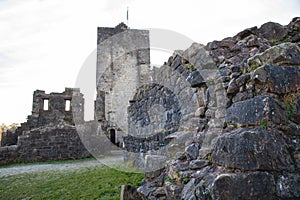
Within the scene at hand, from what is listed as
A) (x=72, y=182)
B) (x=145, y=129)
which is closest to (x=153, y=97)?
(x=145, y=129)

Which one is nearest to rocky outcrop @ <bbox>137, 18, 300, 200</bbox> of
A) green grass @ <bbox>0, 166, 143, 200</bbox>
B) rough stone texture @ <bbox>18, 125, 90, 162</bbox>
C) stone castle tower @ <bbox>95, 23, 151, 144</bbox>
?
green grass @ <bbox>0, 166, 143, 200</bbox>

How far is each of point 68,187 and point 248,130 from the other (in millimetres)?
4721

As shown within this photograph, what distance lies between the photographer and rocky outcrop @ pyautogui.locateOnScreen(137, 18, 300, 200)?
1855 mm

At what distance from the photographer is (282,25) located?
3127mm

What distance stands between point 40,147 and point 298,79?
11.7 meters

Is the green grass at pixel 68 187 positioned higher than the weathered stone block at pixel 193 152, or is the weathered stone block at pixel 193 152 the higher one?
the weathered stone block at pixel 193 152

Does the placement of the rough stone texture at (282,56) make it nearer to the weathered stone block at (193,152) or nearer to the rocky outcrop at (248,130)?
the rocky outcrop at (248,130)

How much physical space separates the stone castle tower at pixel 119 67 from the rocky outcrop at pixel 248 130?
1703 centimetres

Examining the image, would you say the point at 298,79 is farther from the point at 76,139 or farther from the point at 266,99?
the point at 76,139

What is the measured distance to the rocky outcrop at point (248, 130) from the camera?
1855 millimetres

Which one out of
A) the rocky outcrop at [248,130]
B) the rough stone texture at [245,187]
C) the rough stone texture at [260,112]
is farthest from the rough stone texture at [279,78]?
the rough stone texture at [245,187]

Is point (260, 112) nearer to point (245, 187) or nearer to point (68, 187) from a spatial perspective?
point (245, 187)

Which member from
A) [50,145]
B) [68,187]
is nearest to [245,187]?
[68,187]

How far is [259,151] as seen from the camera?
189 centimetres
